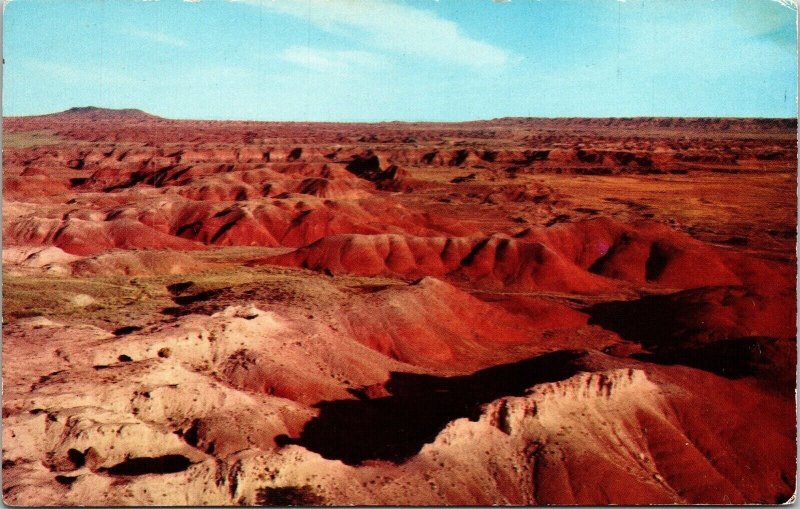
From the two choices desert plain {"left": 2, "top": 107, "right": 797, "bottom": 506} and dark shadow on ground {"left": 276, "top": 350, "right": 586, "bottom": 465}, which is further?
dark shadow on ground {"left": 276, "top": 350, "right": 586, "bottom": 465}

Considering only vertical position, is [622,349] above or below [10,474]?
below

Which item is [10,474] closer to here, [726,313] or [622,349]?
[622,349]

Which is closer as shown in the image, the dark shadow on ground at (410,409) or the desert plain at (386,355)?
the desert plain at (386,355)

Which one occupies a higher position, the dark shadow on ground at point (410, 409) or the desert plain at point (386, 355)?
the desert plain at point (386, 355)

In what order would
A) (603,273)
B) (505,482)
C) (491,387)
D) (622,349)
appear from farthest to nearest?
1. (603,273)
2. (622,349)
3. (491,387)
4. (505,482)

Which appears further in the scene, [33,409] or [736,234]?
[736,234]

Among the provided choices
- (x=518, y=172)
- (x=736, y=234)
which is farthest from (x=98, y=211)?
(x=518, y=172)

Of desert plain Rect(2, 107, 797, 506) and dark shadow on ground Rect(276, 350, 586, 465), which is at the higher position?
desert plain Rect(2, 107, 797, 506)

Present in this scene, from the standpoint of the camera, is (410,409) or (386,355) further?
(386,355)
